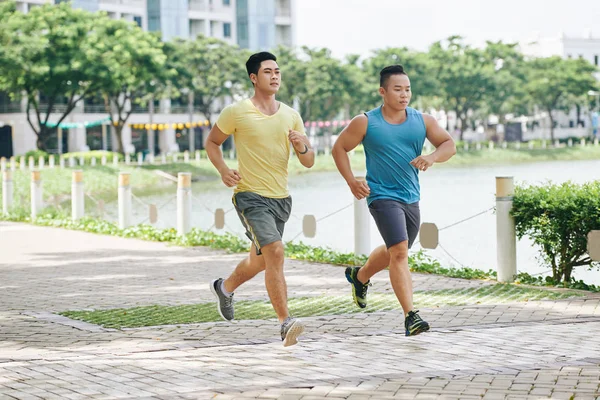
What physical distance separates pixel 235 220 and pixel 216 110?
52.6 meters

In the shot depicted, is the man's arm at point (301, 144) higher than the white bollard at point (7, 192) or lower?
higher

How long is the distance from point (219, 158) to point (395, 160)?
4.07 ft

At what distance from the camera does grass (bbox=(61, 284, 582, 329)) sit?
8930mm

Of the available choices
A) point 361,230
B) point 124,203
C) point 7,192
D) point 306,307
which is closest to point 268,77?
point 306,307

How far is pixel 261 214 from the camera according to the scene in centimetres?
759

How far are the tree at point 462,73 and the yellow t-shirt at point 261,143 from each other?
234ft

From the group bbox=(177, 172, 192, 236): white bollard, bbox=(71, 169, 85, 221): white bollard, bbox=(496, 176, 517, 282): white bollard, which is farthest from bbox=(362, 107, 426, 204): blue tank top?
bbox=(71, 169, 85, 221): white bollard

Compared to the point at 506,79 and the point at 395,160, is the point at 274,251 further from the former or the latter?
the point at 506,79

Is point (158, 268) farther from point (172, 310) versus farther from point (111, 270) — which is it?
point (172, 310)

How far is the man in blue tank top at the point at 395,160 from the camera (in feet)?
25.4

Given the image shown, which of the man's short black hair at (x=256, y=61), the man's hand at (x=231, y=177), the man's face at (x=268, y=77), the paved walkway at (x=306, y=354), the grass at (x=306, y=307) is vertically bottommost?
the grass at (x=306, y=307)

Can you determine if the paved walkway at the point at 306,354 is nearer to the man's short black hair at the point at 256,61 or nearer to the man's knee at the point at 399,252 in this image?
the man's knee at the point at 399,252

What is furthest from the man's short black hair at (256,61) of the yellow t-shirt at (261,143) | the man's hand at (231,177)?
the man's hand at (231,177)

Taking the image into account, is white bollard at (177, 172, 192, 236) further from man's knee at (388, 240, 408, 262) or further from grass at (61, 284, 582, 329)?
man's knee at (388, 240, 408, 262)
